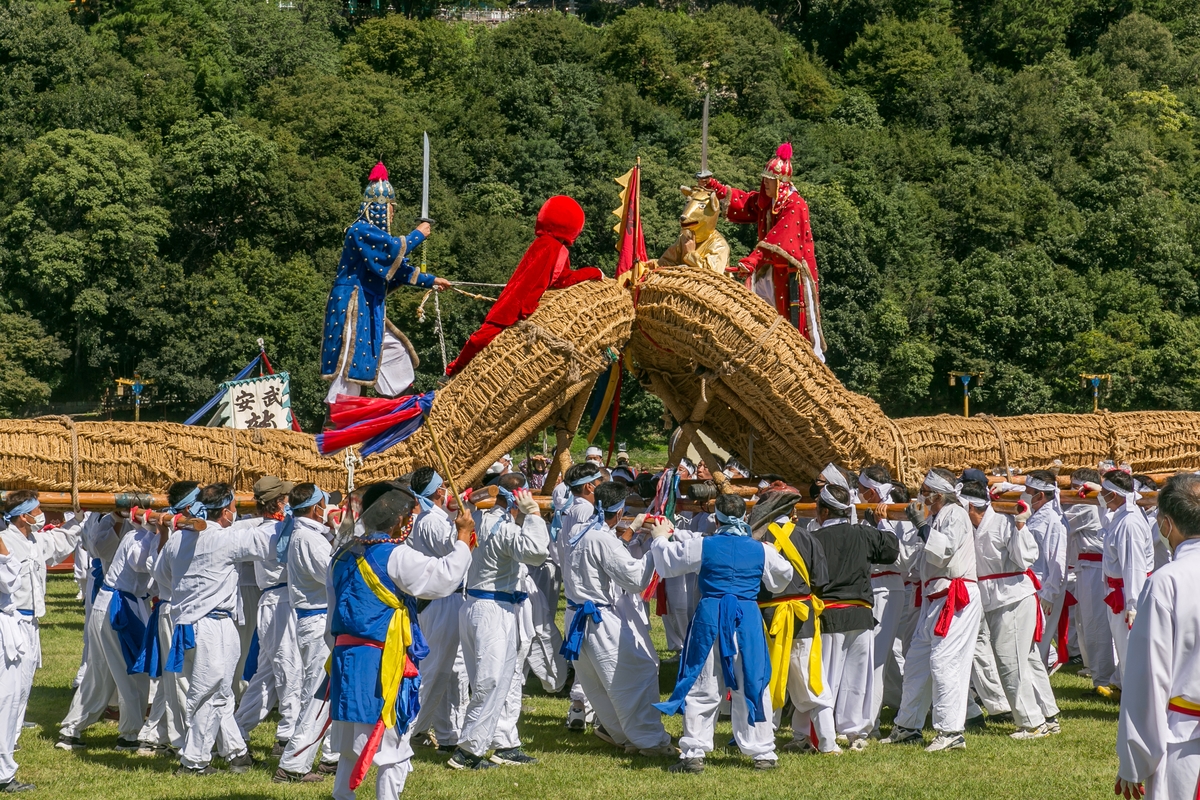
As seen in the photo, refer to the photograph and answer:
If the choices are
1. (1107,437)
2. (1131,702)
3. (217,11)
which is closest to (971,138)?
(217,11)

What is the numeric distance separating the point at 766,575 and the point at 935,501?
1.50m

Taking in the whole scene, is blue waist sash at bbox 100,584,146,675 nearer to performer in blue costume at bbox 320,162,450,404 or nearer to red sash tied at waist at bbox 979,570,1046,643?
performer in blue costume at bbox 320,162,450,404

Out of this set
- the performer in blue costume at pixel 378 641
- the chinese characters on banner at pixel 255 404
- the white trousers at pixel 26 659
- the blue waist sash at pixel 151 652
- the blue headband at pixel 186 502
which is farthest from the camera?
the chinese characters on banner at pixel 255 404

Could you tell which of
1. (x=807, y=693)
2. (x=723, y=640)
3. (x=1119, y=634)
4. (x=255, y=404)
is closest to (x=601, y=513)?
(x=723, y=640)

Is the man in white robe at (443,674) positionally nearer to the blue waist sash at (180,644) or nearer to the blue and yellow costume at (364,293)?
the blue waist sash at (180,644)

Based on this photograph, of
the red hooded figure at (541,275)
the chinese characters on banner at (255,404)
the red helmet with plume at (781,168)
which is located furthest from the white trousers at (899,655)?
the chinese characters on banner at (255,404)

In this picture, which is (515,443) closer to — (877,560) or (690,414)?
(690,414)

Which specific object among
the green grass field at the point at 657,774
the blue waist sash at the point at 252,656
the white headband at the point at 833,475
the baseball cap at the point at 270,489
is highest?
the white headband at the point at 833,475

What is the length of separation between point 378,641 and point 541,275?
4.81 meters

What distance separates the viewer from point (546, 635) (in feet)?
37.6

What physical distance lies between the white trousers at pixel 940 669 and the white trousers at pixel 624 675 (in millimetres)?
1811

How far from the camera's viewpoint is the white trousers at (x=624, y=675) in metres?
8.90

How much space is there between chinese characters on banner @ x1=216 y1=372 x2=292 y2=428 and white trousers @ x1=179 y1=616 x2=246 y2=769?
18.7ft

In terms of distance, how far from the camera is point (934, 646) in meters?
9.16
